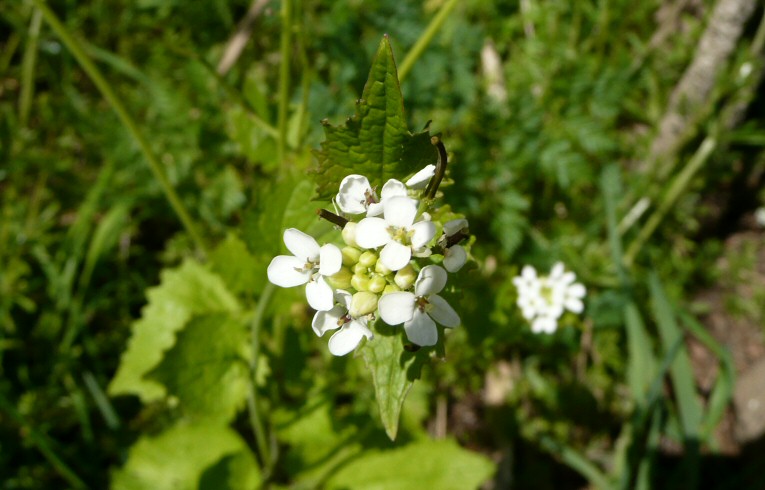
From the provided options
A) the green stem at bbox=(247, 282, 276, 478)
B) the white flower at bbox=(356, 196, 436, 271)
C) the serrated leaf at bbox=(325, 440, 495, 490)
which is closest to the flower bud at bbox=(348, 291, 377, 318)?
the white flower at bbox=(356, 196, 436, 271)

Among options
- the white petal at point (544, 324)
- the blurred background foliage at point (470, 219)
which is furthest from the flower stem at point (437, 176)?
the white petal at point (544, 324)

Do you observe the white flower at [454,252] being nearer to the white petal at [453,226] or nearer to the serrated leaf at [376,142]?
the white petal at [453,226]

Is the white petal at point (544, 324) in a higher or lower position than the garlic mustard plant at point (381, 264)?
higher

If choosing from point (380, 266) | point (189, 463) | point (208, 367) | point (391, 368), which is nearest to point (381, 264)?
point (380, 266)

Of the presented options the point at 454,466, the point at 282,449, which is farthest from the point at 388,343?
the point at 282,449

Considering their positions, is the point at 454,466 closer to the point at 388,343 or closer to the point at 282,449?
the point at 282,449

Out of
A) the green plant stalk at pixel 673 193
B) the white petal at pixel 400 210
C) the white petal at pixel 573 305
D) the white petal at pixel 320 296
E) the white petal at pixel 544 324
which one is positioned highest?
the green plant stalk at pixel 673 193

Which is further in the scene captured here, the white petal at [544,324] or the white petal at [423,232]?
the white petal at [544,324]
